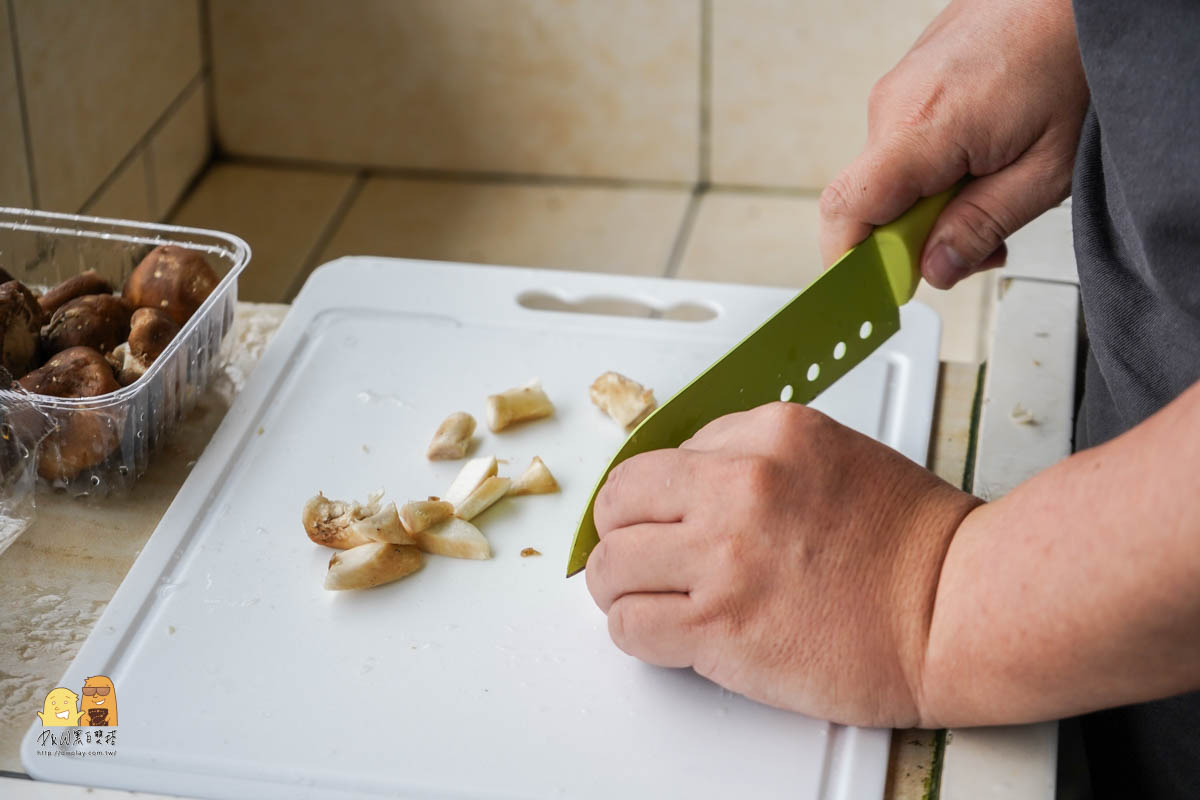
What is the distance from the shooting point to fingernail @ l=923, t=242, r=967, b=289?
66cm

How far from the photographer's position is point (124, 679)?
537 mm

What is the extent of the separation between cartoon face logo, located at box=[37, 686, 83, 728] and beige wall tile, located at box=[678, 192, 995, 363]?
1.05 meters

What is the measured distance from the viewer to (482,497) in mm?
632

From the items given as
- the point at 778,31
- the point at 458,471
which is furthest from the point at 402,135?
the point at 458,471

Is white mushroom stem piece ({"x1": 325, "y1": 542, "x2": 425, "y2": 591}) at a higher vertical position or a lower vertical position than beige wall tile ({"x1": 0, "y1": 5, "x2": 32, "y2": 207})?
lower

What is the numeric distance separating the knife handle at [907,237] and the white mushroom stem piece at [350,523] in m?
0.28

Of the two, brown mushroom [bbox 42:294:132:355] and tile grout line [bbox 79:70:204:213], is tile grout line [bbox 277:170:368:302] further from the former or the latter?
brown mushroom [bbox 42:294:132:355]

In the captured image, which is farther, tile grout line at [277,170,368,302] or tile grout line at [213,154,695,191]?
tile grout line at [213,154,695,191]

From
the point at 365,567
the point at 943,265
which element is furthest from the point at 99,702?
the point at 943,265

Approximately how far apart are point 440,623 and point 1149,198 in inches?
13.5

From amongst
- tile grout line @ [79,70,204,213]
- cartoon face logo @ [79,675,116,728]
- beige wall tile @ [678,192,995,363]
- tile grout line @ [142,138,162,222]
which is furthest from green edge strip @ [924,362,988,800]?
tile grout line @ [142,138,162,222]

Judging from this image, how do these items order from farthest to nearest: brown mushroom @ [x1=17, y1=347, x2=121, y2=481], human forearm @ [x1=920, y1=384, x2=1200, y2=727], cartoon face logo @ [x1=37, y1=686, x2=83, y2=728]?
brown mushroom @ [x1=17, y1=347, x2=121, y2=481], cartoon face logo @ [x1=37, y1=686, x2=83, y2=728], human forearm @ [x1=920, y1=384, x2=1200, y2=727]

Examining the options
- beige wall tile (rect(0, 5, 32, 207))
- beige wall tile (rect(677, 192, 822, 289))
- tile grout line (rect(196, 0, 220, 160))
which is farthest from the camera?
tile grout line (rect(196, 0, 220, 160))

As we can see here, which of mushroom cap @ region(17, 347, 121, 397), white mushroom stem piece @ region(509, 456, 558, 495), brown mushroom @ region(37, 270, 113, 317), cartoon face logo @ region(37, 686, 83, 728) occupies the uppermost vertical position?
brown mushroom @ region(37, 270, 113, 317)
